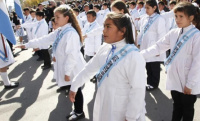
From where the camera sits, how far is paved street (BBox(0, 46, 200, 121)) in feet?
12.3

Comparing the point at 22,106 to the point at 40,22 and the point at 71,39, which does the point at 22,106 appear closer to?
the point at 71,39

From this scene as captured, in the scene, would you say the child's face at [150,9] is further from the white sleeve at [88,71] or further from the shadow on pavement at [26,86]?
the shadow on pavement at [26,86]

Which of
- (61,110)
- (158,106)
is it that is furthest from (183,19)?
(61,110)

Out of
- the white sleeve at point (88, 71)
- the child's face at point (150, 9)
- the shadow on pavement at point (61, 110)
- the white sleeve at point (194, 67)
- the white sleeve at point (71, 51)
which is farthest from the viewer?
the child's face at point (150, 9)

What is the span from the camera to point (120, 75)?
1.91m

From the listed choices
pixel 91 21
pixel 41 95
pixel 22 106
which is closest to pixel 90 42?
pixel 91 21

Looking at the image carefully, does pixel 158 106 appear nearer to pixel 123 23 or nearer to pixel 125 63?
pixel 125 63

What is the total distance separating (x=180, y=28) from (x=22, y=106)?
3.52 metres

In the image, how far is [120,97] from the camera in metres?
1.94

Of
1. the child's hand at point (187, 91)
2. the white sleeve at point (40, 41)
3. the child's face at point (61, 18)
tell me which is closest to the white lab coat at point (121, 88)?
the child's hand at point (187, 91)

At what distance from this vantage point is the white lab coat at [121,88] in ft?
5.99

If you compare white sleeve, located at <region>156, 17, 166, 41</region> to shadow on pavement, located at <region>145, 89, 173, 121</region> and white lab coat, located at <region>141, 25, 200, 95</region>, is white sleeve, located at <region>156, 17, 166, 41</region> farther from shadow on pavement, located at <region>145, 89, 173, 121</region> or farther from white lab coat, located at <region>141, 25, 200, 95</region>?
white lab coat, located at <region>141, 25, 200, 95</region>

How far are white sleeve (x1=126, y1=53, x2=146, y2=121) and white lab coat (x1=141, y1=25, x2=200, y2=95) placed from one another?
0.87 m

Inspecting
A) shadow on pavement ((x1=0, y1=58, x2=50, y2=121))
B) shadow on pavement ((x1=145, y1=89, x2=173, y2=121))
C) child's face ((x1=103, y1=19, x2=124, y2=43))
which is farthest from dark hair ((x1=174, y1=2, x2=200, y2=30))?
shadow on pavement ((x1=0, y1=58, x2=50, y2=121))
